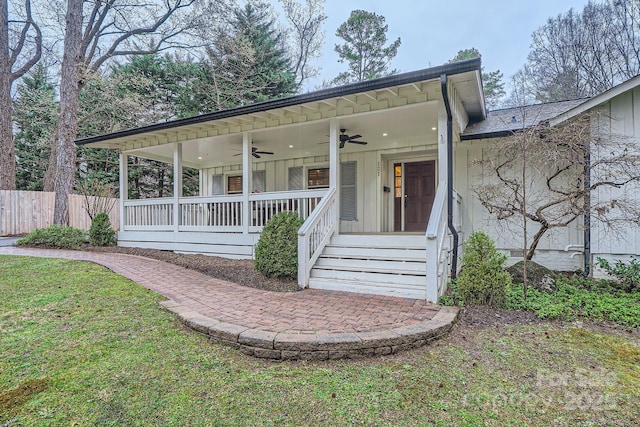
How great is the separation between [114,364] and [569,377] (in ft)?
11.7

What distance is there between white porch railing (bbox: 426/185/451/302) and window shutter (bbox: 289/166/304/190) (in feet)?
16.9

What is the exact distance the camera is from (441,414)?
206cm

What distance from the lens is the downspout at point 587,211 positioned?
5215mm

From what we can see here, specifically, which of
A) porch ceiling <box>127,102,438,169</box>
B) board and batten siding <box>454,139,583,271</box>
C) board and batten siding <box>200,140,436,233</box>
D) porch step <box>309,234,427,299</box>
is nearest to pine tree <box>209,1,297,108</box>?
porch ceiling <box>127,102,438,169</box>

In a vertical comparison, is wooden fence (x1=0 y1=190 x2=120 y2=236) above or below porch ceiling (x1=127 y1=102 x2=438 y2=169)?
below

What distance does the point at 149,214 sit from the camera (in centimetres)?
869

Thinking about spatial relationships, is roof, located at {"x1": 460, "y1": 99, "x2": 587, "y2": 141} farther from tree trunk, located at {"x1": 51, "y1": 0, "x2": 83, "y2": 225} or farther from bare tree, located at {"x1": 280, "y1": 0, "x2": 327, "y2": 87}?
bare tree, located at {"x1": 280, "y1": 0, "x2": 327, "y2": 87}

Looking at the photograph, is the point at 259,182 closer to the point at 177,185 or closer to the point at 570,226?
the point at 177,185

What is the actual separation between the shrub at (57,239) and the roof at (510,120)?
9.83 metres

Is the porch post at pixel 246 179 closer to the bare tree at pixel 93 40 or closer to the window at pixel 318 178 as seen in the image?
the window at pixel 318 178

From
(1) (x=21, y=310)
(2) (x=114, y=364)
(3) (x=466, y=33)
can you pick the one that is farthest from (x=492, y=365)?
(3) (x=466, y=33)

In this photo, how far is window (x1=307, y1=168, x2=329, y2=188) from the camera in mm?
9102

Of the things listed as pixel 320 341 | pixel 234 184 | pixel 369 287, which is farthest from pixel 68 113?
pixel 320 341

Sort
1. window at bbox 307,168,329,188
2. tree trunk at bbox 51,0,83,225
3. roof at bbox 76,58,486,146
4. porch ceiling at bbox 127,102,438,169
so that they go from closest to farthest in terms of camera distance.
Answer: roof at bbox 76,58,486,146 < porch ceiling at bbox 127,102,438,169 < window at bbox 307,168,329,188 < tree trunk at bbox 51,0,83,225
